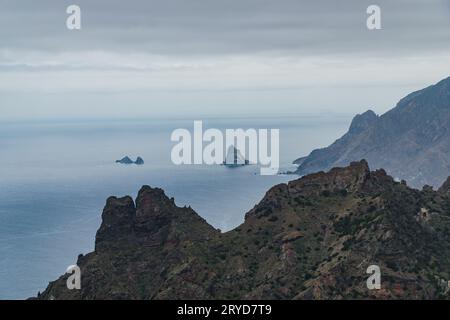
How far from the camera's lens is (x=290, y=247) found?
95.5 meters

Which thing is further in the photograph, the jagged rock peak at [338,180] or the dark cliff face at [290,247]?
the jagged rock peak at [338,180]

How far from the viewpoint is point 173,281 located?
9281 cm

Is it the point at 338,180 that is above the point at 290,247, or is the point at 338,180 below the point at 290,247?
above

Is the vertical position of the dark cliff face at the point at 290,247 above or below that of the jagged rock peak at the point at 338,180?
below

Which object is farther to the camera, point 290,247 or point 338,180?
point 338,180

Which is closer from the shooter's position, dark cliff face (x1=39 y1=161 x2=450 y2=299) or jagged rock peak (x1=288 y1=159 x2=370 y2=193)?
dark cliff face (x1=39 y1=161 x2=450 y2=299)

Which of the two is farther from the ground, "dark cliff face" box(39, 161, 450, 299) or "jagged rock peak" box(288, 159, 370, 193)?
"jagged rock peak" box(288, 159, 370, 193)

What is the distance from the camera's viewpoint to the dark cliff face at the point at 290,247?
284 ft

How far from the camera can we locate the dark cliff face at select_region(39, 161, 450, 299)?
86625 mm

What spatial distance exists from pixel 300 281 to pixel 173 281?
55.4 feet
